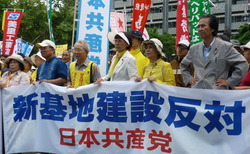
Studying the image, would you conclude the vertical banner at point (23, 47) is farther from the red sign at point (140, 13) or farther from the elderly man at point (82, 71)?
the elderly man at point (82, 71)

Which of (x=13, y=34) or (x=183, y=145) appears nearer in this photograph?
(x=183, y=145)

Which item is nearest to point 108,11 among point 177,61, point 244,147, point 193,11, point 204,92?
point 193,11

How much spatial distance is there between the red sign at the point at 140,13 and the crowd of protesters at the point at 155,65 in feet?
10.0

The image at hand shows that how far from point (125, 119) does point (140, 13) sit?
494 centimetres

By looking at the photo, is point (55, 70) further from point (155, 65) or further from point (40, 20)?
point (40, 20)

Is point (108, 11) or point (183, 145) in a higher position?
point (108, 11)

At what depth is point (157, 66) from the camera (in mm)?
5770

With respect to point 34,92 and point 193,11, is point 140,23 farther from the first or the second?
point 34,92

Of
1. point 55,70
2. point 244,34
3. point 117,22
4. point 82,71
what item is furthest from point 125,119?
point 244,34

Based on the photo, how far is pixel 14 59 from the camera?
23.3ft

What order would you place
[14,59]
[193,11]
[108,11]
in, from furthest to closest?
1. [193,11]
2. [108,11]
3. [14,59]

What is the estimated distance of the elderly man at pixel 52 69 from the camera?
254 inches

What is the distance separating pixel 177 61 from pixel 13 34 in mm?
10503

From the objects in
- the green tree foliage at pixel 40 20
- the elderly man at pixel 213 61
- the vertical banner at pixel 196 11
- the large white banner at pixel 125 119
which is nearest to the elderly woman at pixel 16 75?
the large white banner at pixel 125 119
